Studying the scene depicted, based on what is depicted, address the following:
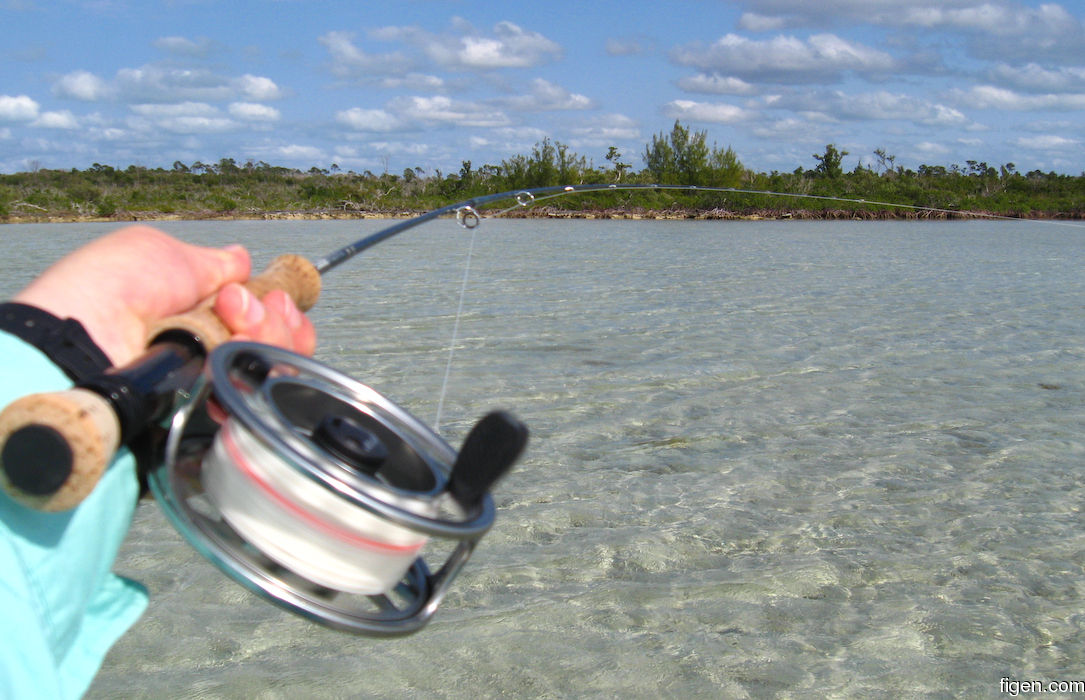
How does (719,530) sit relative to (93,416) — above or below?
below

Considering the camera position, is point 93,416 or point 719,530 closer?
point 93,416

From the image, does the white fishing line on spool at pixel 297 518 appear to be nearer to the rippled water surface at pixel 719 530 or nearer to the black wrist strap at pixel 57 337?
the black wrist strap at pixel 57 337

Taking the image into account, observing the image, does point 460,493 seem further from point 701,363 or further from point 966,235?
point 966,235

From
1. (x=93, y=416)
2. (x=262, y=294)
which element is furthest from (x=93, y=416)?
(x=262, y=294)

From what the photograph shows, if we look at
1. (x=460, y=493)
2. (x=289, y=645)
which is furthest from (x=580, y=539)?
(x=460, y=493)

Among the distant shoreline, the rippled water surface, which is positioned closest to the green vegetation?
the distant shoreline

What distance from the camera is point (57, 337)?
0.88m

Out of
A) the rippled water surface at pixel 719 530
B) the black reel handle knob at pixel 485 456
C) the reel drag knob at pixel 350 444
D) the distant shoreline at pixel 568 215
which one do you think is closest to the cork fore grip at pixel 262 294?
the reel drag knob at pixel 350 444

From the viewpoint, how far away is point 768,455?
4340 mm

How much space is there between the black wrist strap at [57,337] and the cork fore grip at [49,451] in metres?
0.11

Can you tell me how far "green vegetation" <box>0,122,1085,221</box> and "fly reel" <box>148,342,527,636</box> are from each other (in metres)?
37.8

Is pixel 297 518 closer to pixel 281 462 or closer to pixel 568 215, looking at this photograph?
pixel 281 462

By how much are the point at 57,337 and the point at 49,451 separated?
195mm

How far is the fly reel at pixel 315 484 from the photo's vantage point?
88 centimetres
